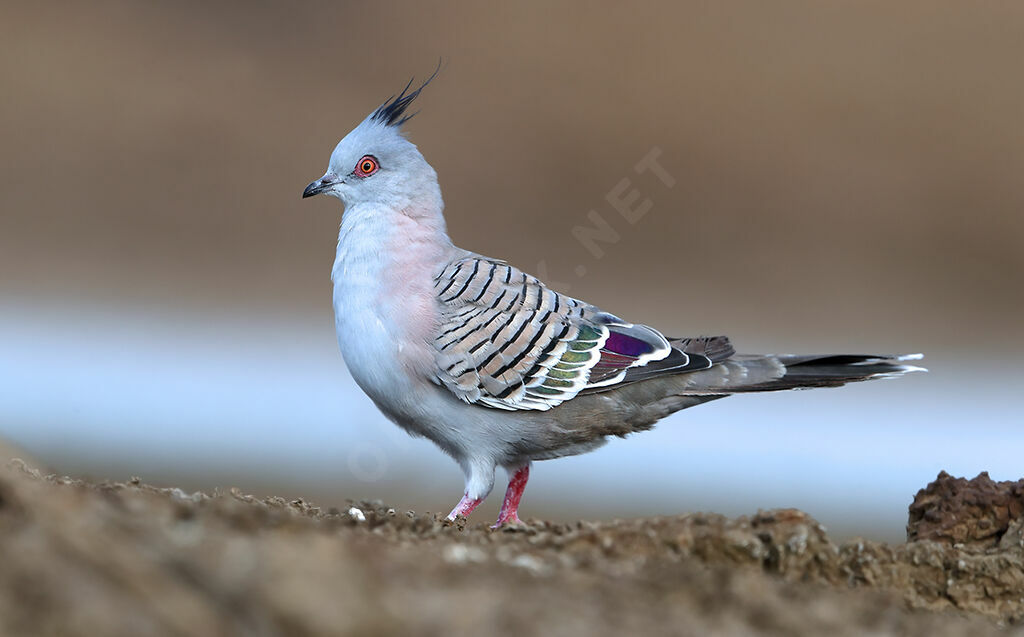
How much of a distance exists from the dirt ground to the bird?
104 cm

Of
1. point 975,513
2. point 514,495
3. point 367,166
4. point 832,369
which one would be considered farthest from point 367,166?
point 975,513

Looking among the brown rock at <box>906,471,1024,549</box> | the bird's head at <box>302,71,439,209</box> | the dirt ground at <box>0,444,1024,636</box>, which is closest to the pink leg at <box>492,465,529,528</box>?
the bird's head at <box>302,71,439,209</box>

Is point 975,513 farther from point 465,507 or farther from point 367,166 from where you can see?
point 367,166

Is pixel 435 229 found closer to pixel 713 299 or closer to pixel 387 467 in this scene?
pixel 387 467

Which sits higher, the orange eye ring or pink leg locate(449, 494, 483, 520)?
the orange eye ring

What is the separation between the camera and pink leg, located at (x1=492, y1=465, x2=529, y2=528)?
3.99 meters

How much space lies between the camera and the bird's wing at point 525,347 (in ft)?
12.5

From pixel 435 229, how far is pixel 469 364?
0.68 metres

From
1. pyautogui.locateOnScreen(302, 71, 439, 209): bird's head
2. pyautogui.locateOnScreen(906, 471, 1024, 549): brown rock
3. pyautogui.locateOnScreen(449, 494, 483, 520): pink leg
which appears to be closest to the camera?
pyautogui.locateOnScreen(906, 471, 1024, 549): brown rock

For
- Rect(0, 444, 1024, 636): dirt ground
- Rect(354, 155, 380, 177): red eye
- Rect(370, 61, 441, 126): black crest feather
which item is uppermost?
Rect(370, 61, 441, 126): black crest feather

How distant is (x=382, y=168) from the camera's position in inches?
170

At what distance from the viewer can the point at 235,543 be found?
156 centimetres

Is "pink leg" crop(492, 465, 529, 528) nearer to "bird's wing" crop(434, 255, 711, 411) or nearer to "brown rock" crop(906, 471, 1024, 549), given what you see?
"bird's wing" crop(434, 255, 711, 411)

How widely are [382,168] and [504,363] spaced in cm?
95
